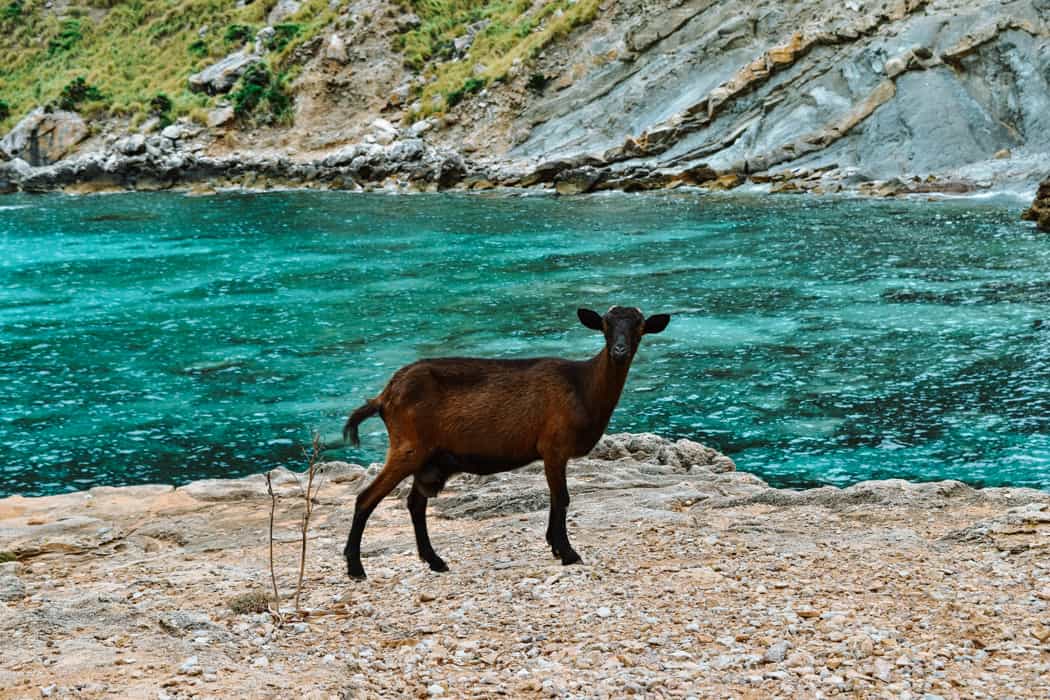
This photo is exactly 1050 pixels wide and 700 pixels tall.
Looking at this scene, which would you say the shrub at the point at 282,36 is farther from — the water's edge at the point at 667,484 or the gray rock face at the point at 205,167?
the water's edge at the point at 667,484

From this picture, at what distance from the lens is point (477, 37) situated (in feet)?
244

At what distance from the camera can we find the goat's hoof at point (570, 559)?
9250 mm

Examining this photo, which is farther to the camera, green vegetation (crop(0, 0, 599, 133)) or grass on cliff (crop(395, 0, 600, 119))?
green vegetation (crop(0, 0, 599, 133))

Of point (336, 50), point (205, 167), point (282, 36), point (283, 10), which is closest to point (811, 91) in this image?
point (336, 50)

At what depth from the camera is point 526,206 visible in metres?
50.7

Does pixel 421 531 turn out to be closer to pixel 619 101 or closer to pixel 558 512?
pixel 558 512

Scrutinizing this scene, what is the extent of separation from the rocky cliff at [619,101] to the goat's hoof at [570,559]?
3933 cm

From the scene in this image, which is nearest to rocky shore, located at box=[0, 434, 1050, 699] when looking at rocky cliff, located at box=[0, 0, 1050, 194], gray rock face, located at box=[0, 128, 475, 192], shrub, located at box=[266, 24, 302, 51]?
rocky cliff, located at box=[0, 0, 1050, 194]

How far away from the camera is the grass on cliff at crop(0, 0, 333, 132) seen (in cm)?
7900

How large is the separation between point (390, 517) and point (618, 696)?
589 centimetres

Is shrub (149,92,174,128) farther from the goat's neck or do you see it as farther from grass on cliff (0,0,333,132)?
the goat's neck

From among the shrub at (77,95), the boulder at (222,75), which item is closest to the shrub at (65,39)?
the shrub at (77,95)

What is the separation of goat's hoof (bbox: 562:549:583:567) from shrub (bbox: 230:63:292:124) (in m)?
66.6

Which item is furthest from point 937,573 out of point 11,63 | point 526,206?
point 11,63
